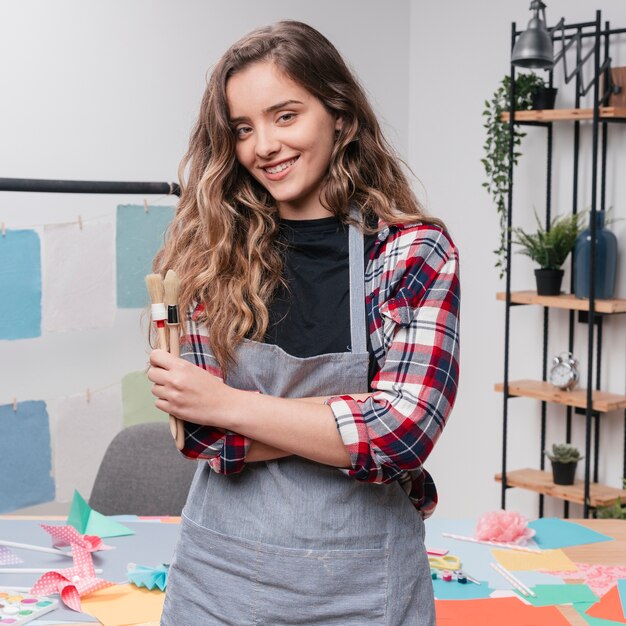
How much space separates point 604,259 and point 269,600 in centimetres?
247

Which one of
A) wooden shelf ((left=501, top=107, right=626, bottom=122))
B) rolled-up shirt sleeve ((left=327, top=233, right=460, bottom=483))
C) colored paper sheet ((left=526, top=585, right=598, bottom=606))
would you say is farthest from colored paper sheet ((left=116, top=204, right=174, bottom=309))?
rolled-up shirt sleeve ((left=327, top=233, right=460, bottom=483))

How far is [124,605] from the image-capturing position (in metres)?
1.70

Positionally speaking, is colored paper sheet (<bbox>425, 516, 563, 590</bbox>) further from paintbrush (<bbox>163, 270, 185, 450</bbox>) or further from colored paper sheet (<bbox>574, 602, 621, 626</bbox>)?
paintbrush (<bbox>163, 270, 185, 450</bbox>)

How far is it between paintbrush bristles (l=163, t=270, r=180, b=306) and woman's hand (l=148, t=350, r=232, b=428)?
0.07 m

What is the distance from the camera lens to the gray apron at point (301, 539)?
3.94 feet

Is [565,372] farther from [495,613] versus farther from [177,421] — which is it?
[177,421]

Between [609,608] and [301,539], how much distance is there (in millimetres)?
747

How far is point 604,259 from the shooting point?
3377 millimetres

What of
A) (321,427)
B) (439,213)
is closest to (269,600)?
(321,427)

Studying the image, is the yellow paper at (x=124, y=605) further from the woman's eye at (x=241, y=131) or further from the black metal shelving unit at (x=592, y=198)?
the black metal shelving unit at (x=592, y=198)

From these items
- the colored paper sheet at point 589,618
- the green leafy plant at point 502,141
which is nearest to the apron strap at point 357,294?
the colored paper sheet at point 589,618

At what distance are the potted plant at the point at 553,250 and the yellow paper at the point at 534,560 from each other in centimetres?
171

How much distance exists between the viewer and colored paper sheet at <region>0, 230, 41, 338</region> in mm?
3031

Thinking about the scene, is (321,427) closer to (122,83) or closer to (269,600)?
(269,600)
